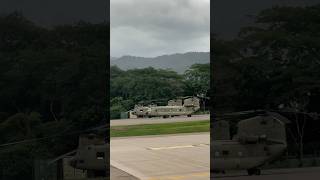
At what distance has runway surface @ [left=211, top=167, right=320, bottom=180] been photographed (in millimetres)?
5676

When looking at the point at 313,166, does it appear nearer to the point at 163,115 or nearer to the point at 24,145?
the point at 24,145

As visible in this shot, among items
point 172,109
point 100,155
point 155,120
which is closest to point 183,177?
point 100,155

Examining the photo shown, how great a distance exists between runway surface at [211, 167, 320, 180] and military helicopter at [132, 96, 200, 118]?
1296 cm

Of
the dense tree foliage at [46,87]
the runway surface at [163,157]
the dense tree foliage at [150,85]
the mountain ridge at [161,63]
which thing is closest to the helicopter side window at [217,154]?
the dense tree foliage at [46,87]

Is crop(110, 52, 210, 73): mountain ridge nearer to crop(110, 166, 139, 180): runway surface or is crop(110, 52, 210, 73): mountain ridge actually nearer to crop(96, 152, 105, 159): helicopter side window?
crop(110, 166, 139, 180): runway surface

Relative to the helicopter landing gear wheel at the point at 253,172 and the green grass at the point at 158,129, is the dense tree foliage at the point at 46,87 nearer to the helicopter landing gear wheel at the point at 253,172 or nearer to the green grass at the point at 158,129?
the helicopter landing gear wheel at the point at 253,172

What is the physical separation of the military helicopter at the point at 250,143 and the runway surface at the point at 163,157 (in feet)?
5.81

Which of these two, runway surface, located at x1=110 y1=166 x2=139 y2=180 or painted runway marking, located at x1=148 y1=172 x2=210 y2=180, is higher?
painted runway marking, located at x1=148 y1=172 x2=210 y2=180

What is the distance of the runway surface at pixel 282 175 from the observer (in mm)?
5676

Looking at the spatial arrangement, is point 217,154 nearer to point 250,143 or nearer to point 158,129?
point 250,143

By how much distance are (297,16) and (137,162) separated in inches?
181

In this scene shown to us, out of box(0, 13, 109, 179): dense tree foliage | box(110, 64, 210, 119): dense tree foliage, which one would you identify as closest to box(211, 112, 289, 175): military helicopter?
box(0, 13, 109, 179): dense tree foliage

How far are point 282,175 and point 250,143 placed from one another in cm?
52

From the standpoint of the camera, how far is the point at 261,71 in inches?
226
